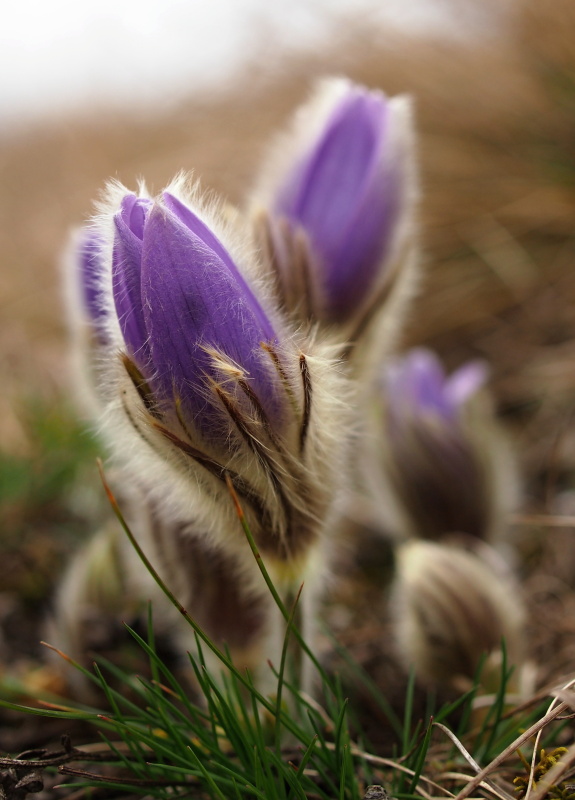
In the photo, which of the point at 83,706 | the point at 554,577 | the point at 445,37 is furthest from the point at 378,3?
the point at 83,706

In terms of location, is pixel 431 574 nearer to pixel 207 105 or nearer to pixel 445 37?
pixel 445 37

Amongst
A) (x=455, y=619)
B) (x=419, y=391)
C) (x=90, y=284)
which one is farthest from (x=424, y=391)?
(x=90, y=284)

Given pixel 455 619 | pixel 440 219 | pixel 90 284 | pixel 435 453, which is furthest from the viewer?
pixel 440 219

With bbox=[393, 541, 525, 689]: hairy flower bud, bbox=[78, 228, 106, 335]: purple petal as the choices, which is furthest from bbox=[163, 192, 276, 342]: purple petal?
bbox=[393, 541, 525, 689]: hairy flower bud

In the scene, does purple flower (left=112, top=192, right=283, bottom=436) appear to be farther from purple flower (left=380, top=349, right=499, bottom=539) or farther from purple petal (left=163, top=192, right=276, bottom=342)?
purple flower (left=380, top=349, right=499, bottom=539)

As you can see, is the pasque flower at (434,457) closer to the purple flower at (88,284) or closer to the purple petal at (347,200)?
the purple petal at (347,200)

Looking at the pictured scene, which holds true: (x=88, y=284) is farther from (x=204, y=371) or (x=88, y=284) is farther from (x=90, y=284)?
(x=204, y=371)

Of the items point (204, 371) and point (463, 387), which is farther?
point (463, 387)
